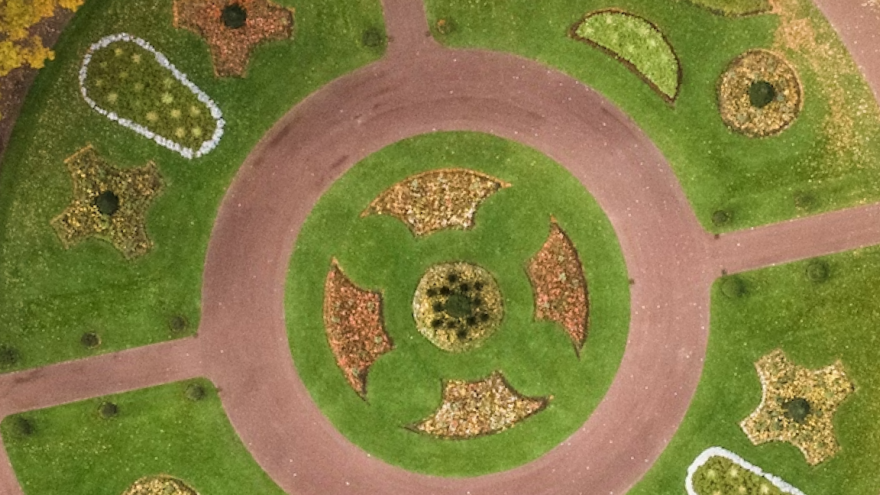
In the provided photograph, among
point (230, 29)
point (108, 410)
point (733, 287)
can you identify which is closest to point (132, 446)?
point (108, 410)

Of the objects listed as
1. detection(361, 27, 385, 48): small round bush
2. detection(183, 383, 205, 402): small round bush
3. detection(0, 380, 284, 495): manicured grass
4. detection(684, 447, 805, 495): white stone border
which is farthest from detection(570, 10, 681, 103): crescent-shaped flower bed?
detection(0, 380, 284, 495): manicured grass

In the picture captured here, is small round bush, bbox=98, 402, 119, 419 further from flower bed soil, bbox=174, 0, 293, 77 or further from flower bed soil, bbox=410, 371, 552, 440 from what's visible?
flower bed soil, bbox=174, 0, 293, 77

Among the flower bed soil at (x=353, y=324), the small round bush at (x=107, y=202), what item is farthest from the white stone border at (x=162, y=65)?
the flower bed soil at (x=353, y=324)

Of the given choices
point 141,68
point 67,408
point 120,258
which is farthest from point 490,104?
point 67,408

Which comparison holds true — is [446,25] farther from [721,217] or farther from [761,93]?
[721,217]

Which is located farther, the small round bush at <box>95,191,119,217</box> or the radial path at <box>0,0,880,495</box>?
the radial path at <box>0,0,880,495</box>

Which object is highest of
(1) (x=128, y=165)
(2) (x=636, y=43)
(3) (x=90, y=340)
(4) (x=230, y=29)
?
(4) (x=230, y=29)
